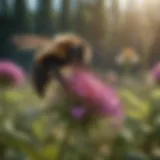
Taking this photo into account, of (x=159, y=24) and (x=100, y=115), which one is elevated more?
(x=159, y=24)

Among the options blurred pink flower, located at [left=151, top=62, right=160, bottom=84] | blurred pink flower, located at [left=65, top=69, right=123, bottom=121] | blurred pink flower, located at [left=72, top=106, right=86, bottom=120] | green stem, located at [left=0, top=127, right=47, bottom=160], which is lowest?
green stem, located at [left=0, top=127, right=47, bottom=160]

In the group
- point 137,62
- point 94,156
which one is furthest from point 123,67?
point 94,156

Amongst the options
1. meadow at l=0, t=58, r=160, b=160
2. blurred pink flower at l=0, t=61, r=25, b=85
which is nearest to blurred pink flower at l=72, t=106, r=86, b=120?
meadow at l=0, t=58, r=160, b=160

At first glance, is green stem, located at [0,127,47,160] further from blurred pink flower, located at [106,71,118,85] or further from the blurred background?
blurred pink flower, located at [106,71,118,85]

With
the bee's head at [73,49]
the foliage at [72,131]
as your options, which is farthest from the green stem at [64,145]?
the bee's head at [73,49]

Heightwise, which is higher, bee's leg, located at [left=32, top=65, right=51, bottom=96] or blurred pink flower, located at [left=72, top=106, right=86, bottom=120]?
bee's leg, located at [left=32, top=65, right=51, bottom=96]

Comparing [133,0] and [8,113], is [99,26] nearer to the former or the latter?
[133,0]
